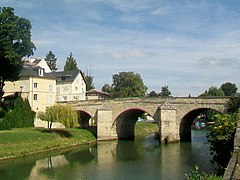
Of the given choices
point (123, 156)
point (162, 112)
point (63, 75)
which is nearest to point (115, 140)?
point (162, 112)

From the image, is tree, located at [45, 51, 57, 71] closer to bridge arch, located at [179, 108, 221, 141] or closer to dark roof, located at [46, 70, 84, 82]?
dark roof, located at [46, 70, 84, 82]

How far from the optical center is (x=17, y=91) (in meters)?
47.0

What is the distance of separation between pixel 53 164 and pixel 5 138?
6919 mm

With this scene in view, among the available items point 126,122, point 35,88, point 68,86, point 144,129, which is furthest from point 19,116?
point 144,129

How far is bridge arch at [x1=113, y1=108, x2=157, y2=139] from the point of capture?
144 feet

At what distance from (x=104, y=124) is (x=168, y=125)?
9103 mm

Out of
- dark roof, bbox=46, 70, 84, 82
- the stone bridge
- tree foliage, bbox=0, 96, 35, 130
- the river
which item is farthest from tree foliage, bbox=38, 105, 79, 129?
dark roof, bbox=46, 70, 84, 82

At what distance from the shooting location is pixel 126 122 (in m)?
46.8

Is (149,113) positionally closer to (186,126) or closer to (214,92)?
(186,126)

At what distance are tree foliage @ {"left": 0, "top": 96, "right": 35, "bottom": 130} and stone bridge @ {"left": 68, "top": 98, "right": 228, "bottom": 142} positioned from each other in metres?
7.11

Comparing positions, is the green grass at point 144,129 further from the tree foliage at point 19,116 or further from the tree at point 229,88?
the tree at point 229,88

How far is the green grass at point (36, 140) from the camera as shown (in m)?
29.6

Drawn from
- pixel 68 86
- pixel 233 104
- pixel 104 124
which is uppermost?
pixel 68 86

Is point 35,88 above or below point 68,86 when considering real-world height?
below
